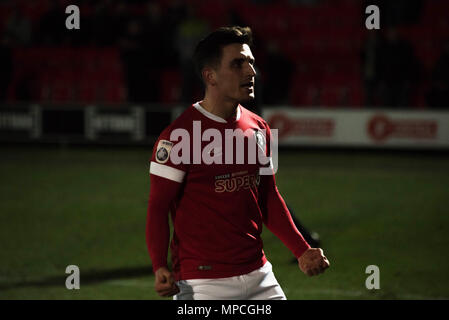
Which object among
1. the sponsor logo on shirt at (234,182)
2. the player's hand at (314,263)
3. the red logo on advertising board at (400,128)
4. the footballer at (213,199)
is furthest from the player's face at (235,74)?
the red logo on advertising board at (400,128)

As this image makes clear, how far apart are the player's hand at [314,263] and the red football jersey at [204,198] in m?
0.24

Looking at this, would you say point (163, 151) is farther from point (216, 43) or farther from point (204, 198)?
point (216, 43)

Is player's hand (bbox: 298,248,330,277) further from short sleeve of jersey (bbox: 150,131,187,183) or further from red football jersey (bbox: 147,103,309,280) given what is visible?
short sleeve of jersey (bbox: 150,131,187,183)

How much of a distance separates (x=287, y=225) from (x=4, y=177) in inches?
359

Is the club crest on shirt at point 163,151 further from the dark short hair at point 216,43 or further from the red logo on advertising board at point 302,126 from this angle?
the red logo on advertising board at point 302,126

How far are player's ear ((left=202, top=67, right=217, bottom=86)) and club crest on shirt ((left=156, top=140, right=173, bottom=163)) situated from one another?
15.9 inches

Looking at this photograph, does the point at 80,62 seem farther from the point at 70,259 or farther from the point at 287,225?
the point at 287,225

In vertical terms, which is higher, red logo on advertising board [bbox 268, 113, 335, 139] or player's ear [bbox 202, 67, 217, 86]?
player's ear [bbox 202, 67, 217, 86]

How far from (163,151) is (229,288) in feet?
2.53

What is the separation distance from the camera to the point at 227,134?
3684mm

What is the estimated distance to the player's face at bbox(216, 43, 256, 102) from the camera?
3613 mm

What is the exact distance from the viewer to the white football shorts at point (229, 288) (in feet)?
11.7

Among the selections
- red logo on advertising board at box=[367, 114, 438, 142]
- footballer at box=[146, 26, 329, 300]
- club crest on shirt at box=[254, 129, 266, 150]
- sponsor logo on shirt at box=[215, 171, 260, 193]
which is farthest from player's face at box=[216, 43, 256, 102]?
red logo on advertising board at box=[367, 114, 438, 142]
